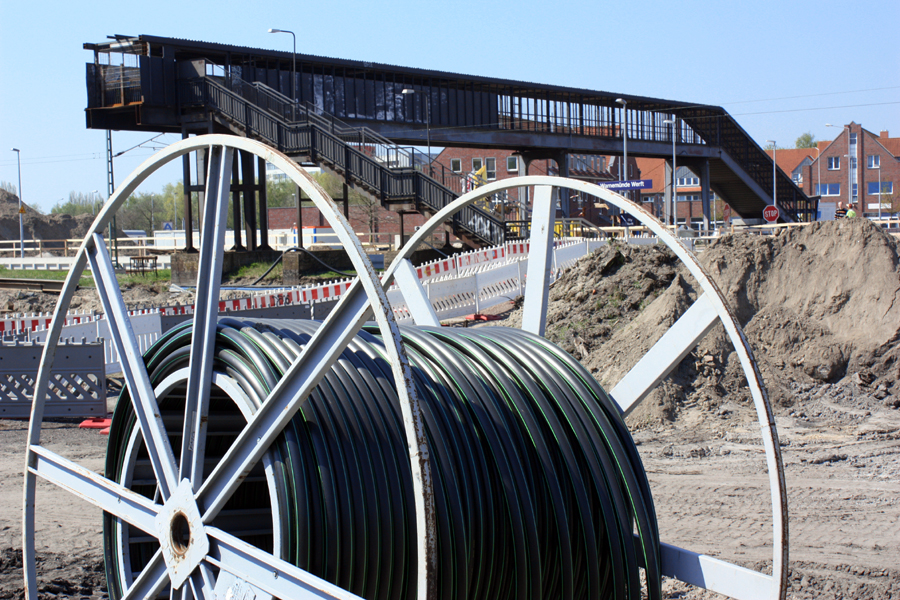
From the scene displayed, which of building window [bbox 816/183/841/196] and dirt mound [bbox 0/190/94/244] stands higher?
building window [bbox 816/183/841/196]

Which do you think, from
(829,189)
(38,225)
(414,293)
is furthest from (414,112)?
(829,189)

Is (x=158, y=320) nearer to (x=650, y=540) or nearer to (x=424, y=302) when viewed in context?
(x=424, y=302)

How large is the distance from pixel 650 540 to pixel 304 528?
6.33ft

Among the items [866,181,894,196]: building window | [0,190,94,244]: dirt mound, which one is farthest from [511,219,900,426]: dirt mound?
[866,181,894,196]: building window

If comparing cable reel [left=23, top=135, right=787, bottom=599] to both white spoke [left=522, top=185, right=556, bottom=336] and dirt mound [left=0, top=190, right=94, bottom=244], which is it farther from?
dirt mound [left=0, top=190, right=94, bottom=244]

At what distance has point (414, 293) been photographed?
238 inches

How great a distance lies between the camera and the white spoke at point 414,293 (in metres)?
5.98

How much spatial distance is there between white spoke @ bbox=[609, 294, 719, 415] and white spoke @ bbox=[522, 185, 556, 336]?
2.62ft

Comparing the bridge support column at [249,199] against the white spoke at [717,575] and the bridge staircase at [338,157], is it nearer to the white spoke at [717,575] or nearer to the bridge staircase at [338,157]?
the bridge staircase at [338,157]

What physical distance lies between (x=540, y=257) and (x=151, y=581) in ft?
10.1

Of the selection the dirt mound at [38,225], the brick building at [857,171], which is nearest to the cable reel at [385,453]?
the dirt mound at [38,225]

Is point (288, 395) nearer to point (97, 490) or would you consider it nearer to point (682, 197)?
point (97, 490)

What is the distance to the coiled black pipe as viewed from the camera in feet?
12.2

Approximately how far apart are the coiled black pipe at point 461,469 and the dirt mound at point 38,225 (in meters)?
78.4
